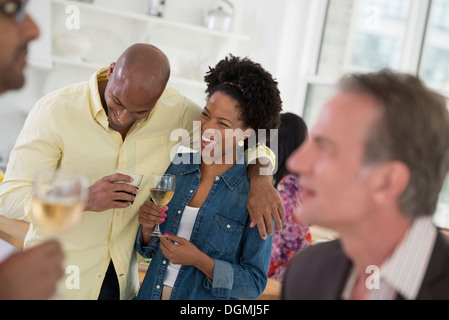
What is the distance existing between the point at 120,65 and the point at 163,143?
0.35m

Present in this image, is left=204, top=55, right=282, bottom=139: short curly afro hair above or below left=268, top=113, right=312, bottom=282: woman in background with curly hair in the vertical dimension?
above

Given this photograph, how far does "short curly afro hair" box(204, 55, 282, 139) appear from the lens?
1834 mm

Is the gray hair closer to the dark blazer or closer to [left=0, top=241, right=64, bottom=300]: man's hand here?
the dark blazer

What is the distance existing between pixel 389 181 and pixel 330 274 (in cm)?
29

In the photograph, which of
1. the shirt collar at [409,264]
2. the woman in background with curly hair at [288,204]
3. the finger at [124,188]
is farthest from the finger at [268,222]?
the woman in background with curly hair at [288,204]

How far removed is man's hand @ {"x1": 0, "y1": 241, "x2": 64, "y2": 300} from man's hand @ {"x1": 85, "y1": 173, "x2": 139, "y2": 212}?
0.57 metres

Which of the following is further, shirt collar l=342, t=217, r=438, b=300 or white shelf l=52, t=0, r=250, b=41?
white shelf l=52, t=0, r=250, b=41

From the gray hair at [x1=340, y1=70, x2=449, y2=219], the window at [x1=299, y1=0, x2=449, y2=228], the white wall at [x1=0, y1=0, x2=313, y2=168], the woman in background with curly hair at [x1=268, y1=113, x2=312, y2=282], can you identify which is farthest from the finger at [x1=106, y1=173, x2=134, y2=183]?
the window at [x1=299, y1=0, x2=449, y2=228]

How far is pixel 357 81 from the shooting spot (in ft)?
3.57

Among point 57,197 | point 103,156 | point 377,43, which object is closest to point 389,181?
point 57,197

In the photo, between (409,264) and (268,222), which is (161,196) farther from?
(409,264)

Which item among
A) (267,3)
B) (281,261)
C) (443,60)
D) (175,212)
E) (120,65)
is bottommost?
(281,261)

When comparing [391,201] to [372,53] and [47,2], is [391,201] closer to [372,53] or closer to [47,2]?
Answer: [47,2]

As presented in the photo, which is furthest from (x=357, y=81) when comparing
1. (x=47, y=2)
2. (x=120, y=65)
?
(x=47, y=2)
